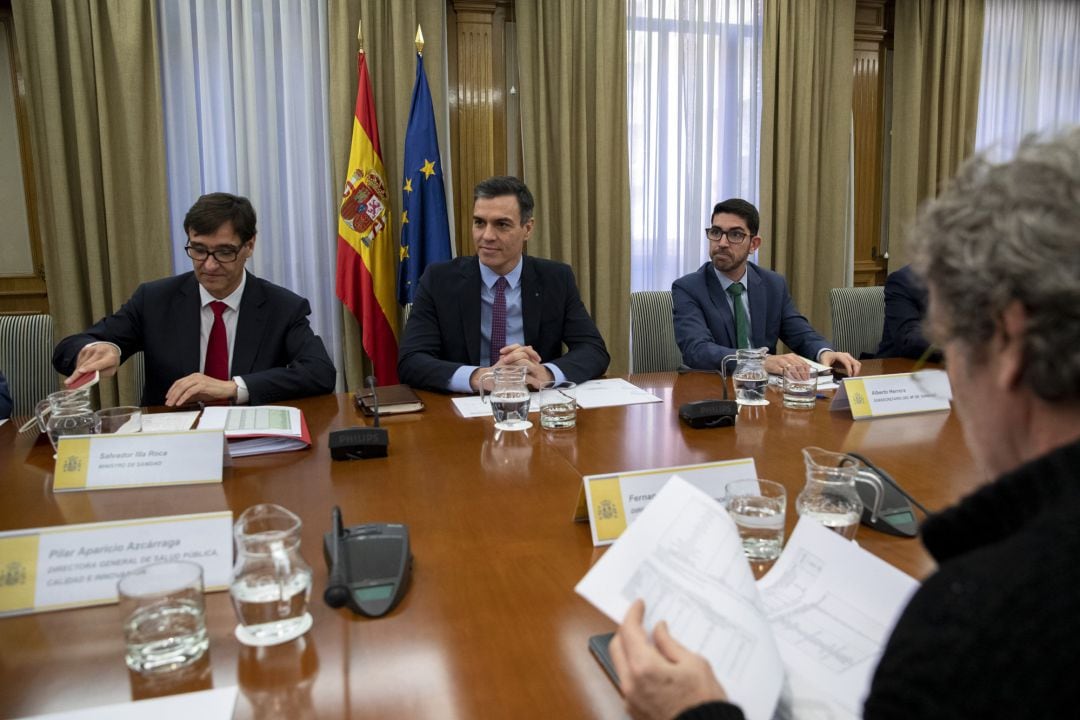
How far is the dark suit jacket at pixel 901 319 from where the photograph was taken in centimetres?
303

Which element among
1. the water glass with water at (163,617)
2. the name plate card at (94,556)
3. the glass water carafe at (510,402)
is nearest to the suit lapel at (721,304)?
the glass water carafe at (510,402)

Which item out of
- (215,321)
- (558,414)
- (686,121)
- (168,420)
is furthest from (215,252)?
(686,121)

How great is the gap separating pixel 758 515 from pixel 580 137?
356 centimetres

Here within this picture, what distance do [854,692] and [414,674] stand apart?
0.50 m

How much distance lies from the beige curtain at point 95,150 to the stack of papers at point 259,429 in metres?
2.30

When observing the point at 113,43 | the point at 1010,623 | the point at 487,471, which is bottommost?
the point at 487,471

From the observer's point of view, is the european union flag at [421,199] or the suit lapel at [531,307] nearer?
the suit lapel at [531,307]

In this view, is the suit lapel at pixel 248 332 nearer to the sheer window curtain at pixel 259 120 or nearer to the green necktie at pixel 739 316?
the sheer window curtain at pixel 259 120

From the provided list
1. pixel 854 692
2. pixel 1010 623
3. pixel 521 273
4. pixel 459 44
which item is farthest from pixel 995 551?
pixel 459 44

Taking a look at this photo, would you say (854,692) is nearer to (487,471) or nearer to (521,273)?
(487,471)

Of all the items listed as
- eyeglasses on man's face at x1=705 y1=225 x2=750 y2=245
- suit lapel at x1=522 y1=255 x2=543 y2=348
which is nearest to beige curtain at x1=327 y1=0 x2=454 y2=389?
suit lapel at x1=522 y1=255 x2=543 y2=348

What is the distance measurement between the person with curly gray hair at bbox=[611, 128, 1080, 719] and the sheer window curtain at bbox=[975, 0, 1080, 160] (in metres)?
5.51

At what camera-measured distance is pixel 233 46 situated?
3883mm

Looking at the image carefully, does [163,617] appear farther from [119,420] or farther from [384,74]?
[384,74]
